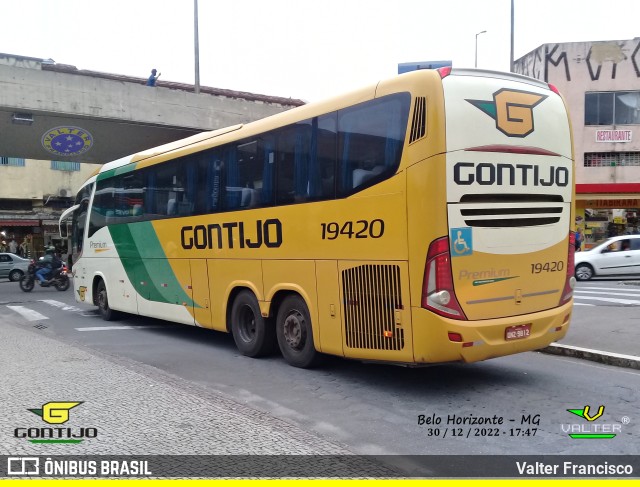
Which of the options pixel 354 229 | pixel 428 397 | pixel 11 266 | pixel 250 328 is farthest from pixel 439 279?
pixel 11 266

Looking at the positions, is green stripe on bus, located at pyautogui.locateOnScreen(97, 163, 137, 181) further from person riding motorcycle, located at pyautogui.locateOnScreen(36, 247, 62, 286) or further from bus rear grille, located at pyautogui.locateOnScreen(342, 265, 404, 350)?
person riding motorcycle, located at pyautogui.locateOnScreen(36, 247, 62, 286)

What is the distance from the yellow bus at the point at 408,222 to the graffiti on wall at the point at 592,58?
28.4m

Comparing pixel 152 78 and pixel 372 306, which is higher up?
pixel 152 78

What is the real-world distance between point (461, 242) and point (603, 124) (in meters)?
31.0

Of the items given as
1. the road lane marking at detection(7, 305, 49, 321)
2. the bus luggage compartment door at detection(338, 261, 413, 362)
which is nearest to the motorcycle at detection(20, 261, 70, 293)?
the road lane marking at detection(7, 305, 49, 321)

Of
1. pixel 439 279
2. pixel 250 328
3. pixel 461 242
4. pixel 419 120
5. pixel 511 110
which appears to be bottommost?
pixel 250 328

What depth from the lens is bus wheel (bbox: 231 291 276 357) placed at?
28.6 ft

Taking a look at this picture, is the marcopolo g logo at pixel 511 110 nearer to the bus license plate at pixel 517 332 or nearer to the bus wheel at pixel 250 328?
the bus license plate at pixel 517 332

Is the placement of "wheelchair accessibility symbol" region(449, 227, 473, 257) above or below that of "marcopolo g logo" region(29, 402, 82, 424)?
above

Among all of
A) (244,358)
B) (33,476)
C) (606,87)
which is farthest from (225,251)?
(606,87)

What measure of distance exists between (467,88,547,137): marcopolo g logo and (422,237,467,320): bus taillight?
1459mm

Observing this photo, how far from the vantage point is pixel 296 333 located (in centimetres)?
811

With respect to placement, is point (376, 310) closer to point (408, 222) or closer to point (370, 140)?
point (408, 222)

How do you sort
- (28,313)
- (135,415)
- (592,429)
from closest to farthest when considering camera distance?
(592,429), (135,415), (28,313)
